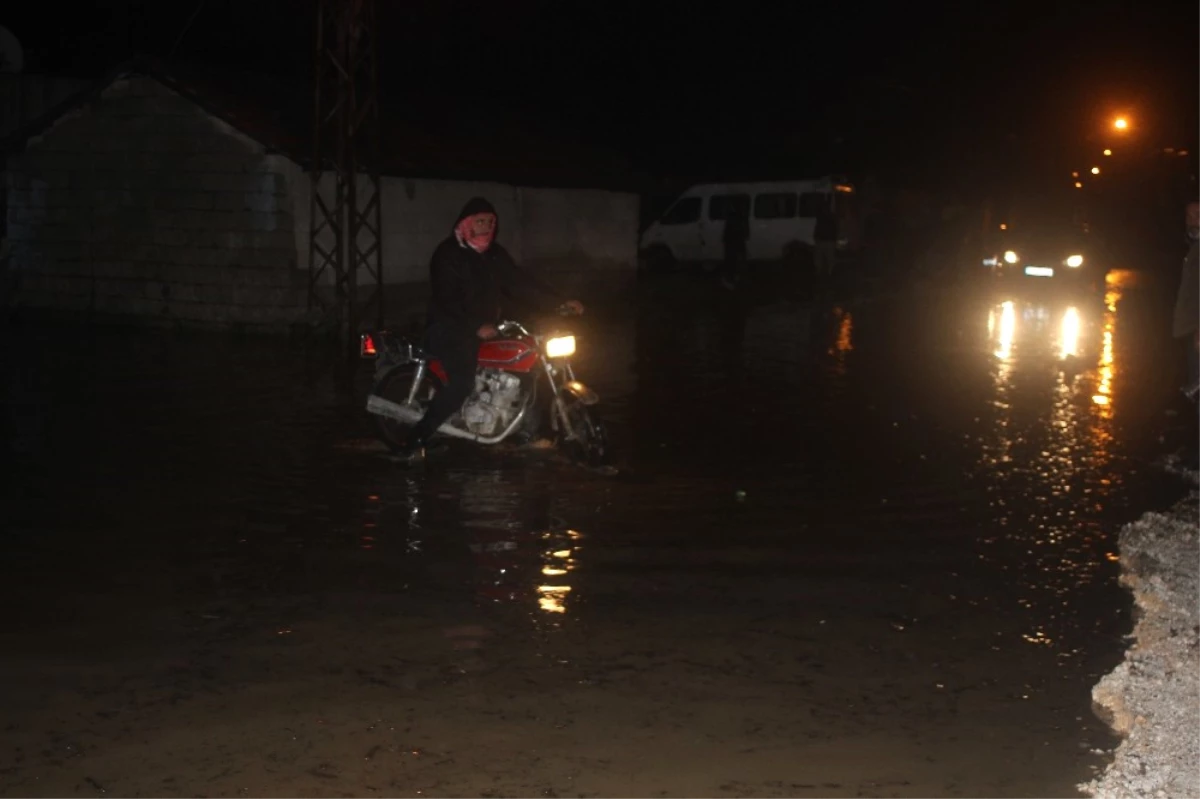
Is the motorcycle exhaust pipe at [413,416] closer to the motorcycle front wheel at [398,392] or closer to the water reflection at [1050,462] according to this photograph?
the motorcycle front wheel at [398,392]

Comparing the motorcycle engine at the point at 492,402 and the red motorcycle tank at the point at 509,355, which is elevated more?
the red motorcycle tank at the point at 509,355

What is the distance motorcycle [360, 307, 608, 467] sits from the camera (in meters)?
10.4

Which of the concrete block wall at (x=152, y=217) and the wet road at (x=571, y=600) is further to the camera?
the concrete block wall at (x=152, y=217)

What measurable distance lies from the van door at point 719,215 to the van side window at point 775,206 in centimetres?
29

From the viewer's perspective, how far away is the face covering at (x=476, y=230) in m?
10.0

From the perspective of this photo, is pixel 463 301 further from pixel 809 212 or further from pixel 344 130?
pixel 809 212

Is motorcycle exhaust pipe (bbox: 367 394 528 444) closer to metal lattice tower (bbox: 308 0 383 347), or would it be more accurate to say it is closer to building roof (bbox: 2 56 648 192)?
metal lattice tower (bbox: 308 0 383 347)

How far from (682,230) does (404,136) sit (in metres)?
11.6

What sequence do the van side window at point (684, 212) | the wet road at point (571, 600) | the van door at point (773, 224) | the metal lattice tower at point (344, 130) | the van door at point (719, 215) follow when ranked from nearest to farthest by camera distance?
the wet road at point (571, 600)
the metal lattice tower at point (344, 130)
the van door at point (773, 224)
the van door at point (719, 215)
the van side window at point (684, 212)

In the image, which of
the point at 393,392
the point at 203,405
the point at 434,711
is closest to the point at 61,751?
the point at 434,711

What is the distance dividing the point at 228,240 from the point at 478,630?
53.5ft

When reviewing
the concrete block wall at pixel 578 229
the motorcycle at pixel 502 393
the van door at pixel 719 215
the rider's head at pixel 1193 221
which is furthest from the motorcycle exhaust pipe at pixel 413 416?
the van door at pixel 719 215

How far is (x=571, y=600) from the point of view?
6852 millimetres

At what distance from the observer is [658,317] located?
25688 mm
